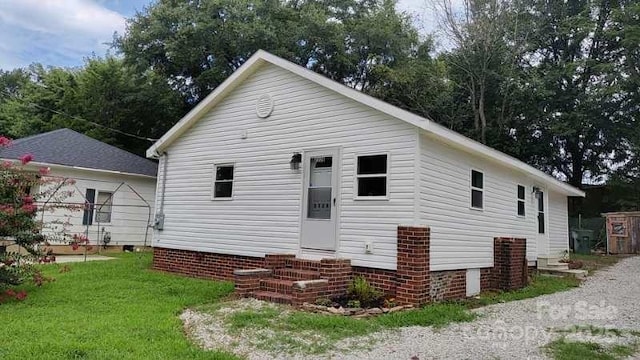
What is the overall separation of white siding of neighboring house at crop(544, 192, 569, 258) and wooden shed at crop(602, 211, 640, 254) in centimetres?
370

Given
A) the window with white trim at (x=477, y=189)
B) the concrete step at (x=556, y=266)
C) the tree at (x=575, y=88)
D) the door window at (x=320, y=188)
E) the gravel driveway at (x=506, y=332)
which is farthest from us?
the tree at (x=575, y=88)

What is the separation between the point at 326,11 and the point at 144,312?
21120 millimetres

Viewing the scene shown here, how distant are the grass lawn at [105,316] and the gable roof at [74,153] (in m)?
6.13

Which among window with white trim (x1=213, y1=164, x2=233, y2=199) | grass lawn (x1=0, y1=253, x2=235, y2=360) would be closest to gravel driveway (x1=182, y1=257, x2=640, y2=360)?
grass lawn (x1=0, y1=253, x2=235, y2=360)

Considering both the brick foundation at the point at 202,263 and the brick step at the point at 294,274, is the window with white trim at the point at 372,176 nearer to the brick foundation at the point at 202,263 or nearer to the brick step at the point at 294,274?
the brick step at the point at 294,274

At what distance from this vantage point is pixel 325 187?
29.9ft

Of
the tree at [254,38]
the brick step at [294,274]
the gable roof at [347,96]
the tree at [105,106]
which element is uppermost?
the tree at [254,38]

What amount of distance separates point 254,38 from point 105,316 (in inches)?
667

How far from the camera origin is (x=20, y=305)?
7.27m

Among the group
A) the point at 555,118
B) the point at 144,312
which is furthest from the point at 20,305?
the point at 555,118

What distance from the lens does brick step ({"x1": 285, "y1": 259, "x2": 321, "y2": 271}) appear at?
8.31 meters

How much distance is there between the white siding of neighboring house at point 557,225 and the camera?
1560cm

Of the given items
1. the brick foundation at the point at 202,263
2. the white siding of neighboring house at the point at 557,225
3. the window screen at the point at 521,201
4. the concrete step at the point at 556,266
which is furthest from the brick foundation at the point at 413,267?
the white siding of neighboring house at the point at 557,225

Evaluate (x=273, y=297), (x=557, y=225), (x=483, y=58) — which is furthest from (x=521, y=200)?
(x=483, y=58)
